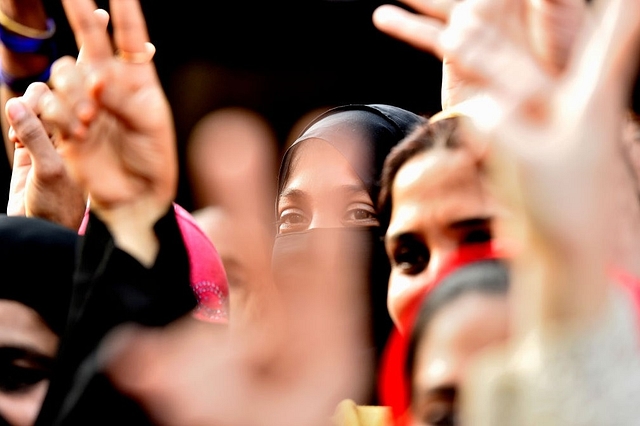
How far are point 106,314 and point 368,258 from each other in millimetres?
598

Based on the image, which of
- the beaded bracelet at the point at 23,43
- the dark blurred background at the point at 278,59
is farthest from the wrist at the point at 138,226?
the dark blurred background at the point at 278,59

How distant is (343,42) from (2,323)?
2597 millimetres

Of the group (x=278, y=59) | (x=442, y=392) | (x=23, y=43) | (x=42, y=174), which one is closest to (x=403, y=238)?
(x=442, y=392)

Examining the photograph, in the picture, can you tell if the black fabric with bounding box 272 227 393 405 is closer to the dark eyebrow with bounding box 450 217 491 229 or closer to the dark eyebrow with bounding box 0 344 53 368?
the dark eyebrow with bounding box 450 217 491 229

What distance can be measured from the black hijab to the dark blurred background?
→ 1.49 m

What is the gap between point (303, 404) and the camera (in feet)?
3.84

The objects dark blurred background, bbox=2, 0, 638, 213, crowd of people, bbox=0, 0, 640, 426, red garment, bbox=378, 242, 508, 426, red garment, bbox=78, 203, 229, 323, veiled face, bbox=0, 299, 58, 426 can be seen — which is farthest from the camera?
dark blurred background, bbox=2, 0, 638, 213

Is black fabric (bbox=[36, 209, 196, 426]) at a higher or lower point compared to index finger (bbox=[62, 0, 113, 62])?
lower

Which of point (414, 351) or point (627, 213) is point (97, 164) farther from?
point (627, 213)

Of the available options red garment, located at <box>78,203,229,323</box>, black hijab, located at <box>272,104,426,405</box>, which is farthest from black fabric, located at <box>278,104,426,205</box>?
red garment, located at <box>78,203,229,323</box>

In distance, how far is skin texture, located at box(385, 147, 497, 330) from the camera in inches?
63.3

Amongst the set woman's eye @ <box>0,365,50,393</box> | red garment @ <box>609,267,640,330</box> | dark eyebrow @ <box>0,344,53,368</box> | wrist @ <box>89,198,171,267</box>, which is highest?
red garment @ <box>609,267,640,330</box>

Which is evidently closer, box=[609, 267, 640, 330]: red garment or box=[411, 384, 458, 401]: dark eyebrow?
box=[609, 267, 640, 330]: red garment

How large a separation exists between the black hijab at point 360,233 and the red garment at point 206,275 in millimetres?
134
